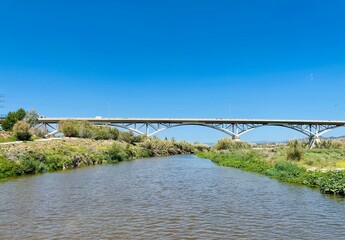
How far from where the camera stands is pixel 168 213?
15.0 m

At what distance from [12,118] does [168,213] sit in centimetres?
6396

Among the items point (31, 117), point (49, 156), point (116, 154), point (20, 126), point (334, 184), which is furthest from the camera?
point (31, 117)

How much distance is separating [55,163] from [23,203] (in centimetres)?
2287

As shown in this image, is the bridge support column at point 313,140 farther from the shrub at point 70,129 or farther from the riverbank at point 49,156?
the shrub at point 70,129

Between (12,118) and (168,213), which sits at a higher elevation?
(12,118)

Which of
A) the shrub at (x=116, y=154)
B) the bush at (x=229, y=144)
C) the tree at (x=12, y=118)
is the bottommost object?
the shrub at (x=116, y=154)

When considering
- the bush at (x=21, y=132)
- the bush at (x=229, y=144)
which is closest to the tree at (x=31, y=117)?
the bush at (x=21, y=132)

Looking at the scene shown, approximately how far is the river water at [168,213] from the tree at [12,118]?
50248mm

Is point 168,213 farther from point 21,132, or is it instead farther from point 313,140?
point 313,140

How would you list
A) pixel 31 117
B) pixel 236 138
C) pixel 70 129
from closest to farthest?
pixel 70 129, pixel 31 117, pixel 236 138

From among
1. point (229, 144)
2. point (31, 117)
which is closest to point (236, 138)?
point (229, 144)

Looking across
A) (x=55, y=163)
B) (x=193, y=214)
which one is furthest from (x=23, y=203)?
(x=55, y=163)

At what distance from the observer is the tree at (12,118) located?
67.6m

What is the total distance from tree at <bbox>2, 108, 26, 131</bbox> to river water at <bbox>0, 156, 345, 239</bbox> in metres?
50.2
